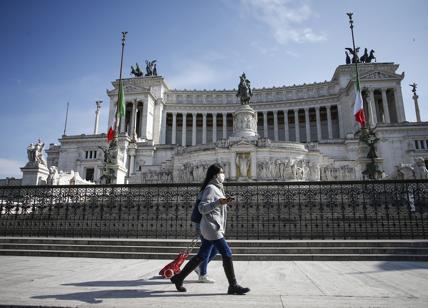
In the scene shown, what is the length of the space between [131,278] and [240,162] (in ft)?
94.0

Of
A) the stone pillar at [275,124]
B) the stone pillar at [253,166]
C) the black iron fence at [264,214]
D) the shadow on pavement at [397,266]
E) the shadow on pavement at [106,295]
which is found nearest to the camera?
the shadow on pavement at [106,295]

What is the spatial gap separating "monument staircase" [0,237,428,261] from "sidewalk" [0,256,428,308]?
42.8 inches

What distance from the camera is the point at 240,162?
35.0 metres

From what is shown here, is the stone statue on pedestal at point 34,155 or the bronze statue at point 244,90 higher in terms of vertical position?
the bronze statue at point 244,90

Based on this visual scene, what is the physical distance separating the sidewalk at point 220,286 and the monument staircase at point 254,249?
109 centimetres

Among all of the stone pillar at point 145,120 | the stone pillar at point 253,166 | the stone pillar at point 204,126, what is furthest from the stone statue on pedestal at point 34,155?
the stone pillar at point 204,126

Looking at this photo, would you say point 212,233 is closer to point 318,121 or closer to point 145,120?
point 145,120

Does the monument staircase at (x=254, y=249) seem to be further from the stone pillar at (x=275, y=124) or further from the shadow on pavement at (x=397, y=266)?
→ the stone pillar at (x=275, y=124)

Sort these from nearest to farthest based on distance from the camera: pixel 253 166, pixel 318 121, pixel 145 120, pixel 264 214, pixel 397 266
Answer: pixel 397 266 < pixel 264 214 < pixel 253 166 < pixel 145 120 < pixel 318 121

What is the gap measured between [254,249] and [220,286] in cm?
455

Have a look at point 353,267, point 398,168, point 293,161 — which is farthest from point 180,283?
point 293,161

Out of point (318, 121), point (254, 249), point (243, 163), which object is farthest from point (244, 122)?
point (318, 121)

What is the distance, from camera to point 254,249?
33.9ft

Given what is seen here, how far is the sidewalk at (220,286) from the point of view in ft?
15.7
